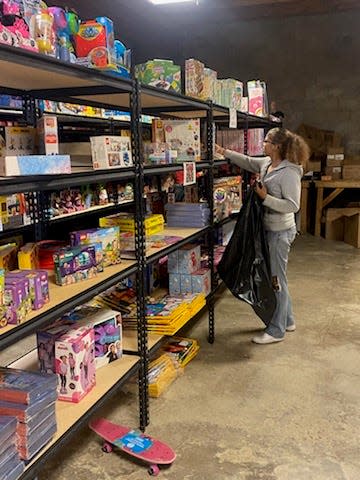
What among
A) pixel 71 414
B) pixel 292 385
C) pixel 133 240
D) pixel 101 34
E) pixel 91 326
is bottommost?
pixel 292 385

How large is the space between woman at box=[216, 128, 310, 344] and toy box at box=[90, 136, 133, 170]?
1.45m

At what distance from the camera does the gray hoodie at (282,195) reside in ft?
12.1

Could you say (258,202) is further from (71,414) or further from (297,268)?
(297,268)

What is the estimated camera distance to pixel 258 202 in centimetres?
373

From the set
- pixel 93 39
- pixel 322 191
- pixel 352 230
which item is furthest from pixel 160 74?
pixel 322 191

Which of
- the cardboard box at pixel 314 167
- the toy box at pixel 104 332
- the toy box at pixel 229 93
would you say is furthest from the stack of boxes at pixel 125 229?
the cardboard box at pixel 314 167

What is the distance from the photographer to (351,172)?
328 inches

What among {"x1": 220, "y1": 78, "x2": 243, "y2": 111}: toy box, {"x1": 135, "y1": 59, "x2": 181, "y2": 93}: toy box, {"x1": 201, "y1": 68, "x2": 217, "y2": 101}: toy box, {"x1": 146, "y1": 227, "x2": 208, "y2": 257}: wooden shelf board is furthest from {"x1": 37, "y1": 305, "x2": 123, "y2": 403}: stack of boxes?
{"x1": 220, "y1": 78, "x2": 243, "y2": 111}: toy box

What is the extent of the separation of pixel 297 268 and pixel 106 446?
4.15 metres

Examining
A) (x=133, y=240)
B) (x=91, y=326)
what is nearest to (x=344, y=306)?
(x=133, y=240)

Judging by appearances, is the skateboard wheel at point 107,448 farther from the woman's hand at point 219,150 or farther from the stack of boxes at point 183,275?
the woman's hand at point 219,150

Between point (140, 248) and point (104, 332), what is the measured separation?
1.52 ft

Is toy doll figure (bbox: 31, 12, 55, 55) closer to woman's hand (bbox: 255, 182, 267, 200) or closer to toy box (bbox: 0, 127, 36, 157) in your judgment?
toy box (bbox: 0, 127, 36, 157)

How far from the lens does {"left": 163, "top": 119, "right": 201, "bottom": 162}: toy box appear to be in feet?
11.4
